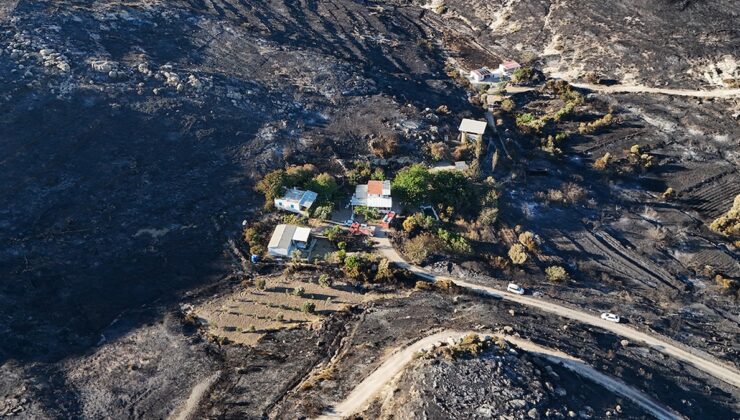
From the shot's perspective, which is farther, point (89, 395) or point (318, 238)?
point (318, 238)

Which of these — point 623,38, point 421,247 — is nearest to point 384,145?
point 421,247

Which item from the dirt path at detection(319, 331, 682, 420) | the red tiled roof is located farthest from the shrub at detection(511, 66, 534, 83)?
the dirt path at detection(319, 331, 682, 420)

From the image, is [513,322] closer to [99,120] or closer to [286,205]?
[286,205]

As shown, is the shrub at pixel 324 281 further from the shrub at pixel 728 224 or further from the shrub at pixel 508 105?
the shrub at pixel 728 224

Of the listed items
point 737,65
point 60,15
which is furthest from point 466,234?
point 60,15

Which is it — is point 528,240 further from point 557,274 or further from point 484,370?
point 484,370

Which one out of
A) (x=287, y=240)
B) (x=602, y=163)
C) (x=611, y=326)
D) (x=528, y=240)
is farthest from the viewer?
(x=602, y=163)
